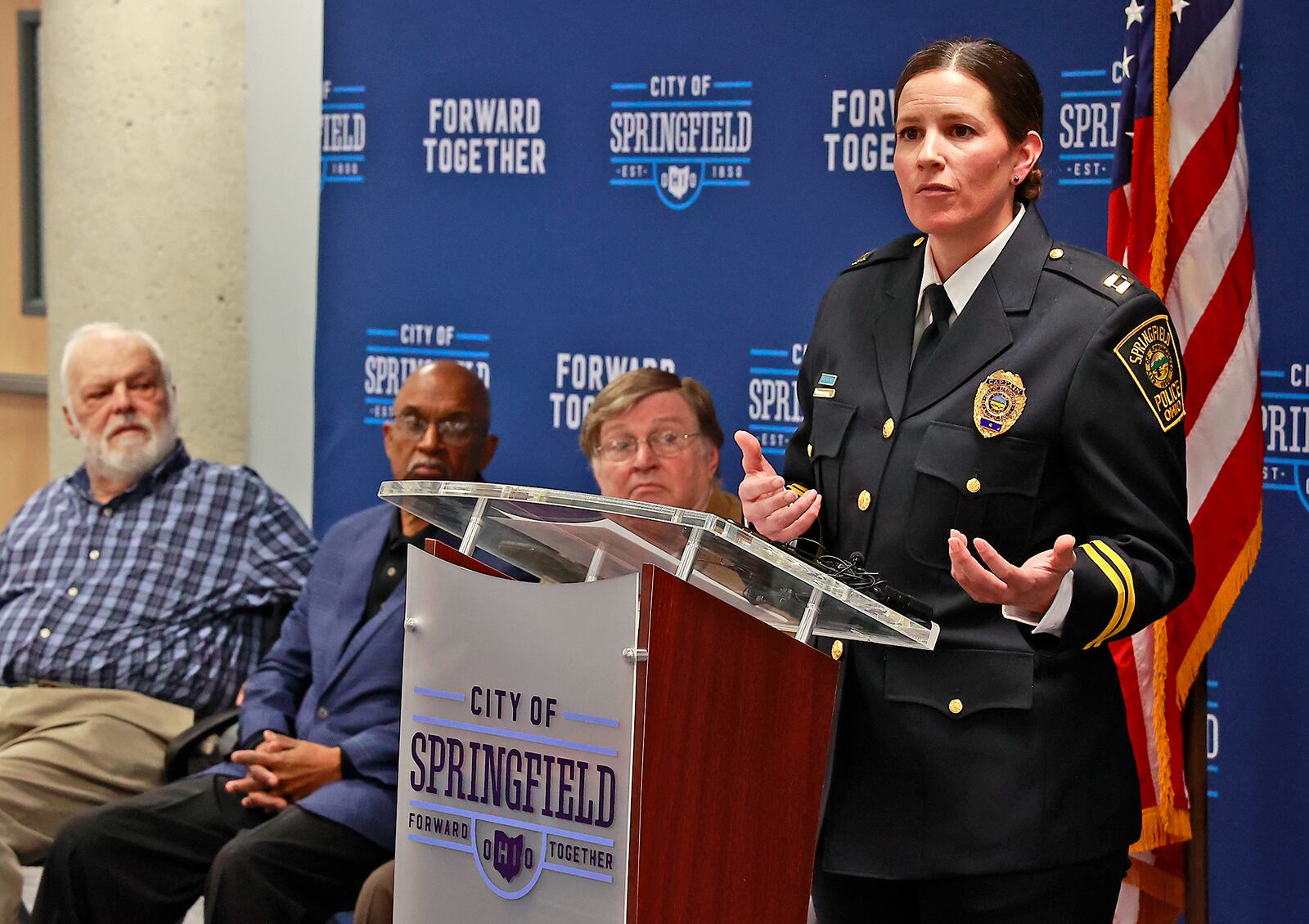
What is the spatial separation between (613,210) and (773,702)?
2.57 meters

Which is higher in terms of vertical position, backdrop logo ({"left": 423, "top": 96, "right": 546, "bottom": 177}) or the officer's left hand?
backdrop logo ({"left": 423, "top": 96, "right": 546, "bottom": 177})

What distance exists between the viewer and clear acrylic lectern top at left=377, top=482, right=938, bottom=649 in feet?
5.63

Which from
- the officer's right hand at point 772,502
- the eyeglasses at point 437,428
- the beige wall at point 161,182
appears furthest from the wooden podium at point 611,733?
the beige wall at point 161,182

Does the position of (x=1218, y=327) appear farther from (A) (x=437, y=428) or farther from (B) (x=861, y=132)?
(A) (x=437, y=428)

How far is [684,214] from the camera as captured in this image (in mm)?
4086

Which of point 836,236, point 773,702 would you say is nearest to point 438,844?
point 773,702

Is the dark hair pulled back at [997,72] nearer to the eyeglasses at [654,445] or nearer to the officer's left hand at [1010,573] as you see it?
the officer's left hand at [1010,573]

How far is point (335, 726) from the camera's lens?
11.6 feet

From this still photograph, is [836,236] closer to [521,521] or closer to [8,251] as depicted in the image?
[521,521]

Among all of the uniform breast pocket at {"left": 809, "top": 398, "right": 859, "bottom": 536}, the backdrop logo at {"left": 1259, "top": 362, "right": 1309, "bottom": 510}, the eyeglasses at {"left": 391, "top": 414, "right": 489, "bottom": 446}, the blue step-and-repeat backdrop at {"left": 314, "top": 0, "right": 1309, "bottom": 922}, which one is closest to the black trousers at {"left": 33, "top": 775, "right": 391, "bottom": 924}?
the eyeglasses at {"left": 391, "top": 414, "right": 489, "bottom": 446}

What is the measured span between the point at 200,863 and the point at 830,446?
2.11m

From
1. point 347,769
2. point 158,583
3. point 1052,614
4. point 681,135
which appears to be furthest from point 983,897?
point 158,583

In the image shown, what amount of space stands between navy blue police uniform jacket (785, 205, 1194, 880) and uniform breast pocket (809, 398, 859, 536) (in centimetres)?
2

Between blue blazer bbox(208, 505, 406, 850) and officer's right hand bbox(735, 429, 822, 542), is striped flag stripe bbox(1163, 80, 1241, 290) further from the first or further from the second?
blue blazer bbox(208, 505, 406, 850)
